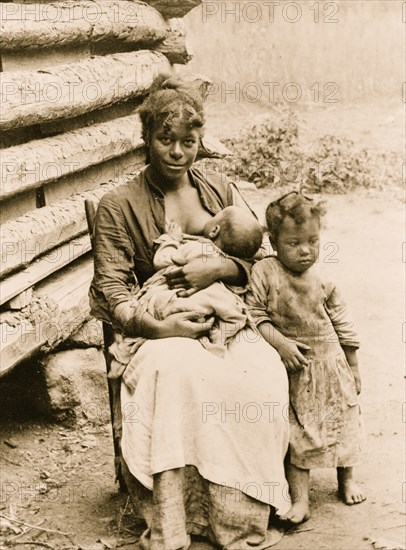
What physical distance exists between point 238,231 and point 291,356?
1.97 ft

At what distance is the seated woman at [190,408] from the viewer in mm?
3797

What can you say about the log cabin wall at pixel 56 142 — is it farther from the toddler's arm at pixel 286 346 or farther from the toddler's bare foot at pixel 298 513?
the toddler's bare foot at pixel 298 513

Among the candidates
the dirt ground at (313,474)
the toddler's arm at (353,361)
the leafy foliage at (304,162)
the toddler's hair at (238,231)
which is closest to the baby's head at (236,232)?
the toddler's hair at (238,231)

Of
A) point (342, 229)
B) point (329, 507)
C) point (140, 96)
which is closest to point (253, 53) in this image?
point (342, 229)

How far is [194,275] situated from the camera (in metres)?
4.07

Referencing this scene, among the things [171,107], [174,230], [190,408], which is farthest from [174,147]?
[190,408]

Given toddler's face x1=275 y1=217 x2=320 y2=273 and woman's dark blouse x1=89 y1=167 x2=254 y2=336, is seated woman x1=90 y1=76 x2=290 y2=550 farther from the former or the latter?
toddler's face x1=275 y1=217 x2=320 y2=273

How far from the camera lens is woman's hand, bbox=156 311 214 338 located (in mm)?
3938

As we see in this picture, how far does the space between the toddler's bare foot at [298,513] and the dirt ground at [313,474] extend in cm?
4

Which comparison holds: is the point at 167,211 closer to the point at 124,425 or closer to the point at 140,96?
the point at 124,425

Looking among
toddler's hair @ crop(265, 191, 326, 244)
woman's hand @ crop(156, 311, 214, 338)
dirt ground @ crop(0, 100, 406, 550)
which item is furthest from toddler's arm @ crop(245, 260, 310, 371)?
dirt ground @ crop(0, 100, 406, 550)

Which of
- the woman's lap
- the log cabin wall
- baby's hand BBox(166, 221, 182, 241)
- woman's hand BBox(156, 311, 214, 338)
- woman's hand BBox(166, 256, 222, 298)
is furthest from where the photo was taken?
the log cabin wall

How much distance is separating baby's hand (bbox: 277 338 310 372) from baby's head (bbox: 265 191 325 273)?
34 centimetres

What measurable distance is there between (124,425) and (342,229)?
17.9ft
